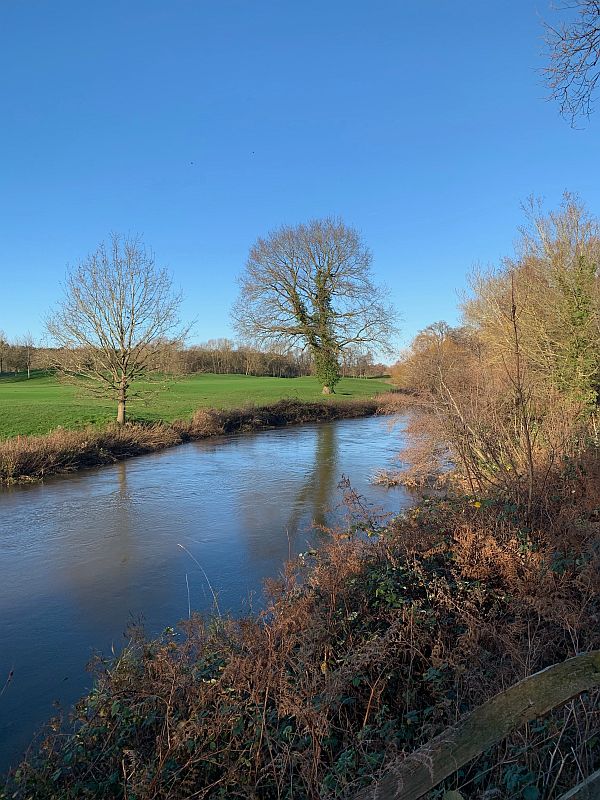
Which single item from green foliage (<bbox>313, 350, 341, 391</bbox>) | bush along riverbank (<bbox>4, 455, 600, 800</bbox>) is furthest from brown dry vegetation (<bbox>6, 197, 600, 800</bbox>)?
green foliage (<bbox>313, 350, 341, 391</bbox>)

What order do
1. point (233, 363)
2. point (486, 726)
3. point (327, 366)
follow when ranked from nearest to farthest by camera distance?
1. point (486, 726)
2. point (327, 366)
3. point (233, 363)

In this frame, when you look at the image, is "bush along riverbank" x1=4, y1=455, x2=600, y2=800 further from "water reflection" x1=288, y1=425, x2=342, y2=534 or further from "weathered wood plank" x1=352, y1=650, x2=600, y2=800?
"water reflection" x1=288, y1=425, x2=342, y2=534

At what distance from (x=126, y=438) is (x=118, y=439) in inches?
13.8

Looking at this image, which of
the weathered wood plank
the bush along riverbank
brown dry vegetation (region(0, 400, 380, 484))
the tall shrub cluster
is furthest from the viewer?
brown dry vegetation (region(0, 400, 380, 484))

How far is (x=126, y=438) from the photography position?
19250mm

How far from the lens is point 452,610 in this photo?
470cm

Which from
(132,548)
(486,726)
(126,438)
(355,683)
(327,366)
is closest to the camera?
(486,726)

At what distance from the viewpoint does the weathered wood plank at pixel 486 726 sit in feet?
5.25

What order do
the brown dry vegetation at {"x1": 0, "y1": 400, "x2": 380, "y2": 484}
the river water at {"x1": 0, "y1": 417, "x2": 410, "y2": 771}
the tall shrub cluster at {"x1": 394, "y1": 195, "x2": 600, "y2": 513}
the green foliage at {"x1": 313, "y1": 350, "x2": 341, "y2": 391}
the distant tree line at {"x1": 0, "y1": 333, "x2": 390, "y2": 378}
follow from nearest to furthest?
1. the river water at {"x1": 0, "y1": 417, "x2": 410, "y2": 771}
2. the tall shrub cluster at {"x1": 394, "y1": 195, "x2": 600, "y2": 513}
3. the brown dry vegetation at {"x1": 0, "y1": 400, "x2": 380, "y2": 484}
4. the green foliage at {"x1": 313, "y1": 350, "x2": 341, "y2": 391}
5. the distant tree line at {"x1": 0, "y1": 333, "x2": 390, "y2": 378}

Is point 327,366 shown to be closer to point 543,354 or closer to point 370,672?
point 543,354

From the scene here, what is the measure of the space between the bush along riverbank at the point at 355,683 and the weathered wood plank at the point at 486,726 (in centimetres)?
84

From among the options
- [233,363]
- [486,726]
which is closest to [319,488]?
[486,726]

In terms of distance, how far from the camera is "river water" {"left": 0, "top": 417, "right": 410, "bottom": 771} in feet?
18.4

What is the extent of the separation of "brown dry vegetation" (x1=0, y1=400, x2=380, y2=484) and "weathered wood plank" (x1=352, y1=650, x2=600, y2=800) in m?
15.0
